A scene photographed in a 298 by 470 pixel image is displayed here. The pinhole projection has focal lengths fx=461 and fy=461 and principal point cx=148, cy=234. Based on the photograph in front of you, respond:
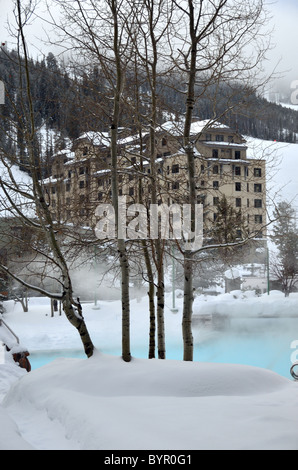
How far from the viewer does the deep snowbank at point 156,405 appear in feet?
6.95

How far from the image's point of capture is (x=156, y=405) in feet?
8.73

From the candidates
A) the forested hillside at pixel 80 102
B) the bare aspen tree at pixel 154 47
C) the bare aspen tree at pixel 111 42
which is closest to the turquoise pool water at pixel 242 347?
the bare aspen tree at pixel 154 47

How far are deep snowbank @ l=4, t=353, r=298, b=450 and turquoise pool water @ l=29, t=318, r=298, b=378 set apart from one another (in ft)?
35.2

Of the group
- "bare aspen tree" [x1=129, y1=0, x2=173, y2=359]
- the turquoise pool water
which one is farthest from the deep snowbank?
the turquoise pool water

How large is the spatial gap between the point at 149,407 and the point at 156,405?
0.05 meters

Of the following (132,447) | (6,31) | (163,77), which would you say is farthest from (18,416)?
(163,77)

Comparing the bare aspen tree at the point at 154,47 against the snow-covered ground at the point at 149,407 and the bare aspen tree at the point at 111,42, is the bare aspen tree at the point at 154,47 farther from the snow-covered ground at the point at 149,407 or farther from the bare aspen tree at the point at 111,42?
the snow-covered ground at the point at 149,407

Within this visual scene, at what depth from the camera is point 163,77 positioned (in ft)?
20.2

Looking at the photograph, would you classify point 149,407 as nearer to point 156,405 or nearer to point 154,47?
point 156,405

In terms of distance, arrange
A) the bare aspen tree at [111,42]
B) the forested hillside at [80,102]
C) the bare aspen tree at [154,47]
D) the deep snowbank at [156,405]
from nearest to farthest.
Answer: the deep snowbank at [156,405]
the bare aspen tree at [111,42]
the bare aspen tree at [154,47]
the forested hillside at [80,102]

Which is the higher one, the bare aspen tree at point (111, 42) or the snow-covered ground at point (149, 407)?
the bare aspen tree at point (111, 42)

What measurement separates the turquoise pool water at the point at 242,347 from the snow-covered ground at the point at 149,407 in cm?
1072

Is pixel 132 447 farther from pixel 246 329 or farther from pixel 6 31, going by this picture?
pixel 246 329
